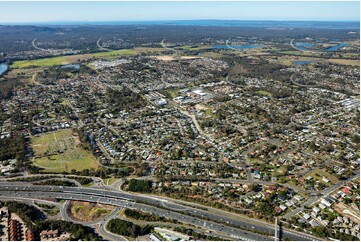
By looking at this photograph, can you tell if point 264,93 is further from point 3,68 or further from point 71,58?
point 3,68

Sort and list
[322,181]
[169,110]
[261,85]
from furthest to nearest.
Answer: [261,85] → [169,110] → [322,181]

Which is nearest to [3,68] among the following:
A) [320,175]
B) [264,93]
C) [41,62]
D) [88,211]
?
[41,62]

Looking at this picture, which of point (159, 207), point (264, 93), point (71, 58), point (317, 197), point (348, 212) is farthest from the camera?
point (71, 58)

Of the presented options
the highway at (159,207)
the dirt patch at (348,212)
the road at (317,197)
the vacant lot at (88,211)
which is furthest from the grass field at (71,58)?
the dirt patch at (348,212)

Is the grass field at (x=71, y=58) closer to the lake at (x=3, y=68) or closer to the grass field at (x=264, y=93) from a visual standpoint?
the lake at (x=3, y=68)

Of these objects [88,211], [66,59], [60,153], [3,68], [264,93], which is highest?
[66,59]

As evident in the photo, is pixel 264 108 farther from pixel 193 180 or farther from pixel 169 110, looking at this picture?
pixel 193 180

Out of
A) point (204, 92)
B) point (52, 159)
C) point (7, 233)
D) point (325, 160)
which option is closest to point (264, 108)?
point (204, 92)
